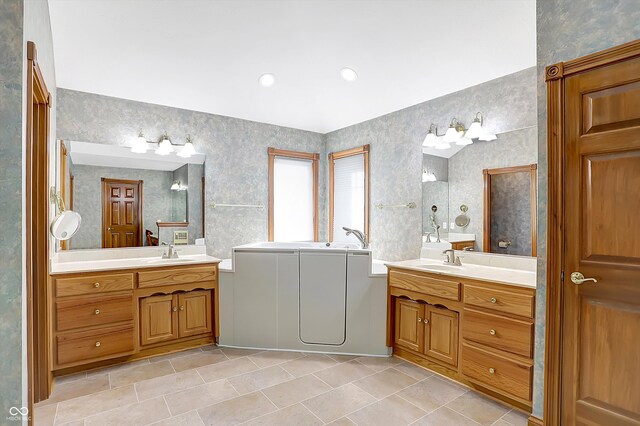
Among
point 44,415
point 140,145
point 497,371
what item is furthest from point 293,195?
point 44,415

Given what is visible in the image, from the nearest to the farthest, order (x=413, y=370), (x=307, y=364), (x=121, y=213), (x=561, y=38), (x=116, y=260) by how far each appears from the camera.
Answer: (x=561, y=38), (x=413, y=370), (x=307, y=364), (x=116, y=260), (x=121, y=213)

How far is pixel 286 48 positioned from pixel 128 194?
2088mm

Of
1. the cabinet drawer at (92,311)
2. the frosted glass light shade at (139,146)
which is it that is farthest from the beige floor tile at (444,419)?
the frosted glass light shade at (139,146)

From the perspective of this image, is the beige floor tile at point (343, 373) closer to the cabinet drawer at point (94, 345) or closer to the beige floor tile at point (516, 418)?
the beige floor tile at point (516, 418)

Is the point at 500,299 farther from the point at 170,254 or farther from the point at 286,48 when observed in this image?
the point at 170,254

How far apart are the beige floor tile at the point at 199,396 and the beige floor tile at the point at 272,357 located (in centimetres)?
42

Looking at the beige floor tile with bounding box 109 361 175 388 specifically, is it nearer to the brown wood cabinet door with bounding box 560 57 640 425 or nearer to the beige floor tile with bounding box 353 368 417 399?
the beige floor tile with bounding box 353 368 417 399

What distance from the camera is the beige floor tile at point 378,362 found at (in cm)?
288

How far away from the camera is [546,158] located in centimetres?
202

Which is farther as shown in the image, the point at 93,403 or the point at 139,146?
the point at 139,146

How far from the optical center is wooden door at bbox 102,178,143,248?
11.0 ft

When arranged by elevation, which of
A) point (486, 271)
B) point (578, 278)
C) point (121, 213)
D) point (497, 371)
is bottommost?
point (497, 371)

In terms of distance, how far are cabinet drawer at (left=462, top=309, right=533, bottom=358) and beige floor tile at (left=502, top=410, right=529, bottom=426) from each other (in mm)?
396

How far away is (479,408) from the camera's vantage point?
7.46 ft
